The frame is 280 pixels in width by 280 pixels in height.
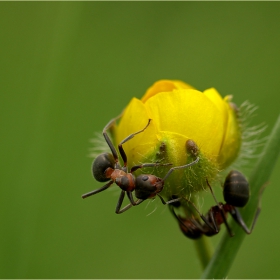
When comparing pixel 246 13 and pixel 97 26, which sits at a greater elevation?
pixel 246 13

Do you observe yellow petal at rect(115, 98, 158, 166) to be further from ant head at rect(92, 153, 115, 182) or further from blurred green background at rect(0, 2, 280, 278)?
blurred green background at rect(0, 2, 280, 278)

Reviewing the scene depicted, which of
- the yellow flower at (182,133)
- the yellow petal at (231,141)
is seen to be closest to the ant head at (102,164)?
the yellow flower at (182,133)

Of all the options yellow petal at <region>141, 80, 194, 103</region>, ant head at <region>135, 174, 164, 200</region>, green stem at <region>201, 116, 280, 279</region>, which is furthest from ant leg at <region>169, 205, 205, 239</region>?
yellow petal at <region>141, 80, 194, 103</region>

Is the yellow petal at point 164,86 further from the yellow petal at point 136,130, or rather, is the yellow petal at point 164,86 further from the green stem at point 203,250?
the green stem at point 203,250

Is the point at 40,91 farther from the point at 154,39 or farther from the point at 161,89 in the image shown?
the point at 154,39

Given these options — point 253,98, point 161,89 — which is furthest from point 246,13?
point 161,89

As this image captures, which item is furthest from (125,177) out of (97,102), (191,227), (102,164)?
(97,102)
